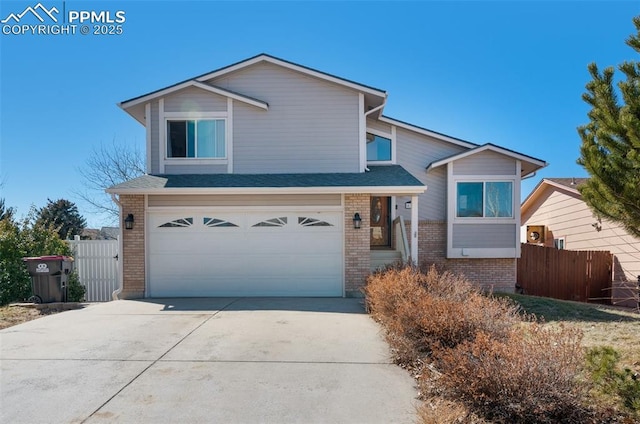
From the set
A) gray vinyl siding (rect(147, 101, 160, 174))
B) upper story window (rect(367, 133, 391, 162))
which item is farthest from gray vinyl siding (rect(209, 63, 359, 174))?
upper story window (rect(367, 133, 391, 162))

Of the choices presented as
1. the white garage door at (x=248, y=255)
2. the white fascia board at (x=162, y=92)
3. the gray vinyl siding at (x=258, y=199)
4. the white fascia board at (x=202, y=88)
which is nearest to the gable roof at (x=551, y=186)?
the gray vinyl siding at (x=258, y=199)

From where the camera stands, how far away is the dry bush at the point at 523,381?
308 cm

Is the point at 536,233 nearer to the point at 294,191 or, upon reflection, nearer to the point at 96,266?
the point at 294,191

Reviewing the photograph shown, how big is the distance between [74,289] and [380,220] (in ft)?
32.0

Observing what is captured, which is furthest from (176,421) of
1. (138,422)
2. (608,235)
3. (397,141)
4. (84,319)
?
(608,235)

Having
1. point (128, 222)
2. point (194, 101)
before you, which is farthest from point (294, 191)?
point (128, 222)

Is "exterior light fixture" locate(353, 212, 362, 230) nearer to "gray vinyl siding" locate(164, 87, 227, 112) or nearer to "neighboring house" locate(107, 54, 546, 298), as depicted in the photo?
"neighboring house" locate(107, 54, 546, 298)

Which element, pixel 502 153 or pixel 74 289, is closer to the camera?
pixel 74 289

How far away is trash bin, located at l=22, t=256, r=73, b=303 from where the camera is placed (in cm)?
902

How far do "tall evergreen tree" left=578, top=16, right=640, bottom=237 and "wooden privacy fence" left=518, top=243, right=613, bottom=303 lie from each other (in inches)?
370

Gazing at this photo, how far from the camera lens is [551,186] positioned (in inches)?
660

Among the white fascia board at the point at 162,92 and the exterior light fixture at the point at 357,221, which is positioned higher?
the white fascia board at the point at 162,92

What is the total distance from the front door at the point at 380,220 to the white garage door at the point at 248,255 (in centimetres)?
367

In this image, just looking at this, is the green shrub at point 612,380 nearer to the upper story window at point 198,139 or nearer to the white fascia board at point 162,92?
the upper story window at point 198,139
